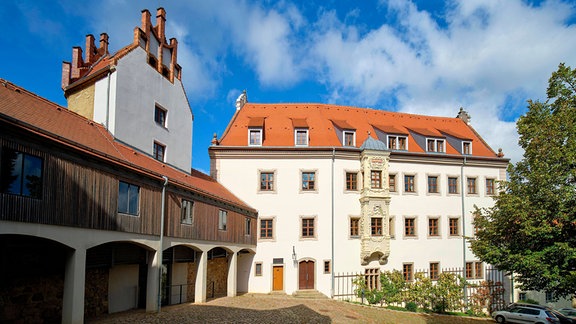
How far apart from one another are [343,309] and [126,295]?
11.4 m

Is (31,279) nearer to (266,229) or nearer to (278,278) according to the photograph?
(266,229)

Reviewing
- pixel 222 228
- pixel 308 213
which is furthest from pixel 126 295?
pixel 308 213

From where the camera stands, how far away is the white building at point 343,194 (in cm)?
2920

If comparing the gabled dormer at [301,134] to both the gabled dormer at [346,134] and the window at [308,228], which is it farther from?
the window at [308,228]

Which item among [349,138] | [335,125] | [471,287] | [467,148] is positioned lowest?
[471,287]

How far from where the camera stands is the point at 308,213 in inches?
1166

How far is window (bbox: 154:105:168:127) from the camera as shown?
21234 mm

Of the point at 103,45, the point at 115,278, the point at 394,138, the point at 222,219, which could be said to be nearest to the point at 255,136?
the point at 222,219

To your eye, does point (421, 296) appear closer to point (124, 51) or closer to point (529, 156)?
point (529, 156)

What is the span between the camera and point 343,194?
30031 mm

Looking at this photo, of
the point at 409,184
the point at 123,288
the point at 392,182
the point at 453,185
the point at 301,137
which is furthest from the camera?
the point at 453,185

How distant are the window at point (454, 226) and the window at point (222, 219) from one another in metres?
19.1

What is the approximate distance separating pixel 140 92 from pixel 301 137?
14.1 meters

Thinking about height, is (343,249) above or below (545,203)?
below
